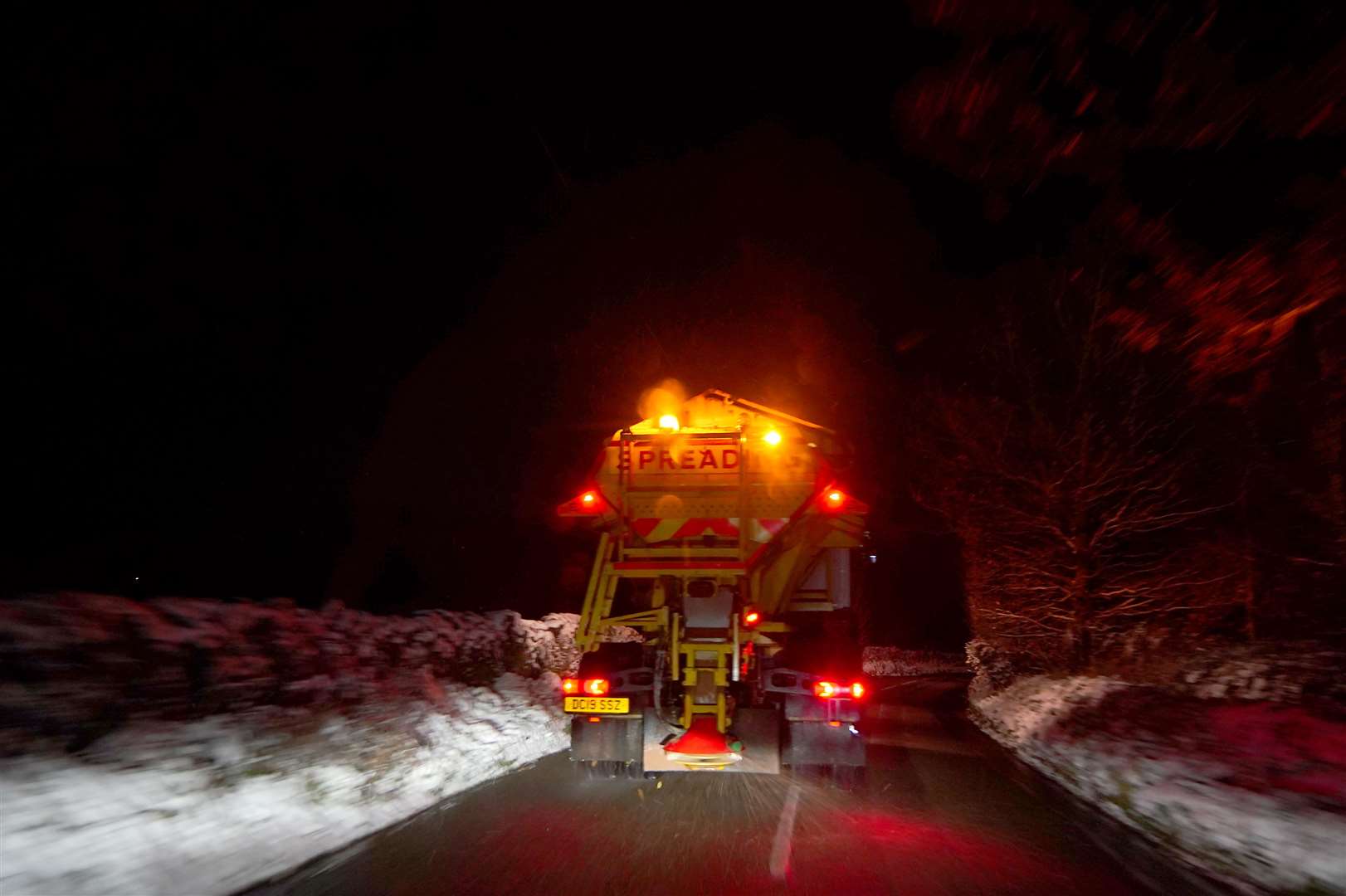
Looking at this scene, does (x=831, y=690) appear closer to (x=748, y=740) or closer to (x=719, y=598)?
(x=748, y=740)

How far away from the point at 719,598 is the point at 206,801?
16.2ft

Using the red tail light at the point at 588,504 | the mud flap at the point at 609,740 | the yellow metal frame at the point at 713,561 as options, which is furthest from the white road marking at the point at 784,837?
the red tail light at the point at 588,504

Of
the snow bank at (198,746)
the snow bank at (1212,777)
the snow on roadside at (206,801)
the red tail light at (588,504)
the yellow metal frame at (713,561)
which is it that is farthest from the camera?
the red tail light at (588,504)

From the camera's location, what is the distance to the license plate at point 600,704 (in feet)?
32.0

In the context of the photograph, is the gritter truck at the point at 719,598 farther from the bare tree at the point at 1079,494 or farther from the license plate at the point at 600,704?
the bare tree at the point at 1079,494

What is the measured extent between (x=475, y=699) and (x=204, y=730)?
566cm

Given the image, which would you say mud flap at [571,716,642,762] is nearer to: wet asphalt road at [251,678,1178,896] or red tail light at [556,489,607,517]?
wet asphalt road at [251,678,1178,896]

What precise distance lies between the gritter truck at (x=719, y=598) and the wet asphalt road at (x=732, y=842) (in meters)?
0.51

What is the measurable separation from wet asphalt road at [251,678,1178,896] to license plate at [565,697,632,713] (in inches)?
29.2

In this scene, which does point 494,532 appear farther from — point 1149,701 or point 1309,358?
point 1309,358

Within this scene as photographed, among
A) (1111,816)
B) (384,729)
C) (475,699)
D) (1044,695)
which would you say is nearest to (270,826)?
(384,729)

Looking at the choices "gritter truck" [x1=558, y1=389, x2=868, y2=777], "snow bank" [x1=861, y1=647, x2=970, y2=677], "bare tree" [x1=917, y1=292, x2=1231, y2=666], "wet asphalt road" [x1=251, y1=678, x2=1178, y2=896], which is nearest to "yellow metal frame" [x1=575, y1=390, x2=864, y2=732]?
"gritter truck" [x1=558, y1=389, x2=868, y2=777]

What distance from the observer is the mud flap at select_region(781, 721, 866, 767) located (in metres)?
9.86

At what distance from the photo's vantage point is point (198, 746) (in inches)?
297
